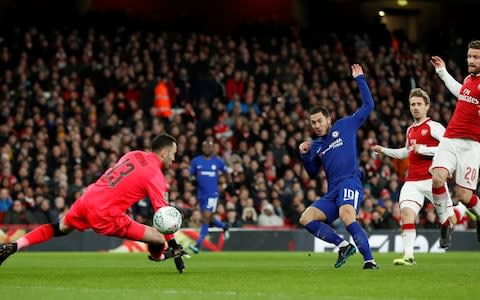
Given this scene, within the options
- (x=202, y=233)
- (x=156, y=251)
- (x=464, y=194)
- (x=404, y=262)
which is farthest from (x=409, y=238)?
(x=202, y=233)

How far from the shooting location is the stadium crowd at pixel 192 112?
23.7 metres

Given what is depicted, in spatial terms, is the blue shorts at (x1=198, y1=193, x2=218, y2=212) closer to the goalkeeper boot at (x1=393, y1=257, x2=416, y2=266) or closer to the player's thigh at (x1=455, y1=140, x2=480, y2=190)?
the goalkeeper boot at (x1=393, y1=257, x2=416, y2=266)

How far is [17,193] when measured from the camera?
22594 millimetres

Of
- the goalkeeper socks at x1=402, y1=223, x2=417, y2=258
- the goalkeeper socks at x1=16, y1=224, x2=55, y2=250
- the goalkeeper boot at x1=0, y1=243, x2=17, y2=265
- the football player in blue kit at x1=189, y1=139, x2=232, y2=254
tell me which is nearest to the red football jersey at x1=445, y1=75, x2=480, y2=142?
the goalkeeper socks at x1=402, y1=223, x2=417, y2=258

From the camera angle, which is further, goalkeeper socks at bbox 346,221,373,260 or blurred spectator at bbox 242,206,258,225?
blurred spectator at bbox 242,206,258,225

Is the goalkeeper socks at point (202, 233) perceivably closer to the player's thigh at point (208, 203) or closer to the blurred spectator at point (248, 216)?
the player's thigh at point (208, 203)

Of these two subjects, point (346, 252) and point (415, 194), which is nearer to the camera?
point (346, 252)

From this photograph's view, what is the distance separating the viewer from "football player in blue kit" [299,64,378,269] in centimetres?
1313

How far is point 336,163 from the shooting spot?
13266 mm

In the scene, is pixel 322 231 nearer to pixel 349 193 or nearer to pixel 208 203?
pixel 349 193

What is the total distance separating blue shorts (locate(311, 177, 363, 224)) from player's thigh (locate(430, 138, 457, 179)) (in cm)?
100

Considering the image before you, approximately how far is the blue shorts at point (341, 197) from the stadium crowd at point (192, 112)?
33.1 ft

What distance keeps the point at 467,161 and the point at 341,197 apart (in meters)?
1.59

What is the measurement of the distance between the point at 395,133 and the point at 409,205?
1372 cm
